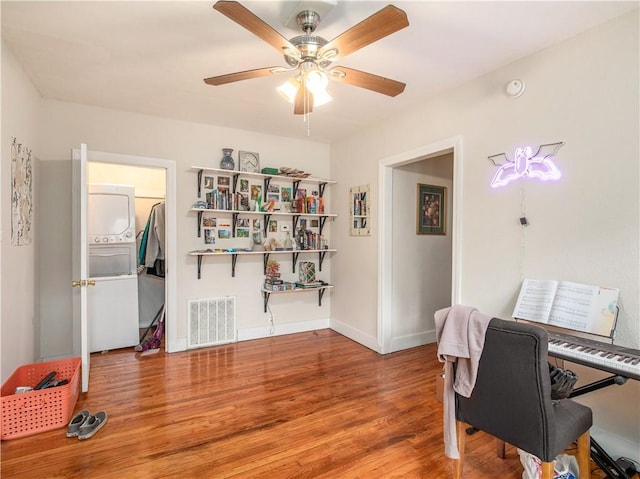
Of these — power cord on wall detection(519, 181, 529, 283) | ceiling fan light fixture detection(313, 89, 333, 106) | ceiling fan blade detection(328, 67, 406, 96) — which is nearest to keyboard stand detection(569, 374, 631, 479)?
power cord on wall detection(519, 181, 529, 283)

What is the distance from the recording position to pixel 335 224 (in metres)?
4.48

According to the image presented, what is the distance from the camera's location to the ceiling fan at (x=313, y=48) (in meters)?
1.44

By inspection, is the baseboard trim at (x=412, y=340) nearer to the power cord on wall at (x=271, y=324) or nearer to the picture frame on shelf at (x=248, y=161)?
the power cord on wall at (x=271, y=324)

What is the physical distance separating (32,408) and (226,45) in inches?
105

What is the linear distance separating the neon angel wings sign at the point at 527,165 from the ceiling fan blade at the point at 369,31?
1.34 m

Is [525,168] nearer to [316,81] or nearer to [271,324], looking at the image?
[316,81]

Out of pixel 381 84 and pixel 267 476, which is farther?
pixel 381 84

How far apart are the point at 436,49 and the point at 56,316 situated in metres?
3.98

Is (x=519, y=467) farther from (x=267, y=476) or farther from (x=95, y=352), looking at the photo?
(x=95, y=352)

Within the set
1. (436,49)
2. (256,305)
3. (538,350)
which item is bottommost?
(256,305)

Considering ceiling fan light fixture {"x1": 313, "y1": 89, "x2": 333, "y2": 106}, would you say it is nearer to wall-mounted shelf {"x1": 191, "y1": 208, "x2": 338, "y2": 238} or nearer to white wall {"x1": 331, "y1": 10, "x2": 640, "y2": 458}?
white wall {"x1": 331, "y1": 10, "x2": 640, "y2": 458}

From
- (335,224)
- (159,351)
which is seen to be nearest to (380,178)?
(335,224)

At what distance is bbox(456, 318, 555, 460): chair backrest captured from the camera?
4.61 feet

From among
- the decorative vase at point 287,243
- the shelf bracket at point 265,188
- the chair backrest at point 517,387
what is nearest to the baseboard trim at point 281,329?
the decorative vase at point 287,243
